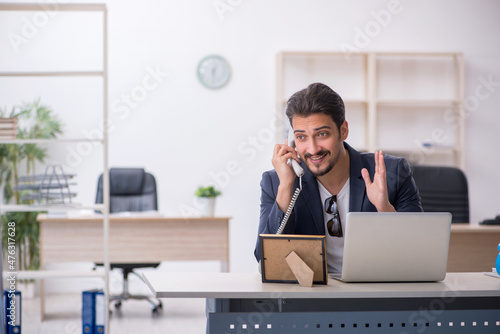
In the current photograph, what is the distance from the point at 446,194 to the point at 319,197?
1860 mm

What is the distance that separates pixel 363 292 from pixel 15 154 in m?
4.43

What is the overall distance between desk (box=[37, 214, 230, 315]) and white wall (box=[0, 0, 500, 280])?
127 cm

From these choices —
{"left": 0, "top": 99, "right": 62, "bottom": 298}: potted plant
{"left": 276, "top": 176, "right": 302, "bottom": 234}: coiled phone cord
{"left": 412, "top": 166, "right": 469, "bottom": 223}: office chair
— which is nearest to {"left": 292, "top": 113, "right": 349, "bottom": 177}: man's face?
{"left": 276, "top": 176, "right": 302, "bottom": 234}: coiled phone cord

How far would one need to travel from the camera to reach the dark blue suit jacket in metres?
2.21

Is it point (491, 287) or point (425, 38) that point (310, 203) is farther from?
point (425, 38)

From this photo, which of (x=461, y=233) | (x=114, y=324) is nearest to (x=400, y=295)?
(x=461, y=233)

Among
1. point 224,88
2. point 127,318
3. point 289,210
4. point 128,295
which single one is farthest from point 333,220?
point 224,88

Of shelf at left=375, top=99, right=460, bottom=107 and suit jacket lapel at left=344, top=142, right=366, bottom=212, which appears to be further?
shelf at left=375, top=99, right=460, bottom=107

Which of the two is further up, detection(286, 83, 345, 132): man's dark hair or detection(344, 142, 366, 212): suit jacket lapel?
detection(286, 83, 345, 132): man's dark hair

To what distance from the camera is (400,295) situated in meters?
1.62

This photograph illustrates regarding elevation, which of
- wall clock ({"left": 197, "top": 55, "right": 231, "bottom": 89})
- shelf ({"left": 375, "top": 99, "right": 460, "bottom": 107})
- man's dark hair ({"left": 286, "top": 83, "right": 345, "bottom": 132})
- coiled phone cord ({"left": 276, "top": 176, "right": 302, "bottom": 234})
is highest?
wall clock ({"left": 197, "top": 55, "right": 231, "bottom": 89})

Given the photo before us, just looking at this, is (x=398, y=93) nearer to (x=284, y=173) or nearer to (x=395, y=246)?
(x=284, y=173)

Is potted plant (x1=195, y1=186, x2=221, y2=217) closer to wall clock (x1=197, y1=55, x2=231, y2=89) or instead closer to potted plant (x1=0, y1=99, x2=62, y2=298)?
wall clock (x1=197, y1=55, x2=231, y2=89)

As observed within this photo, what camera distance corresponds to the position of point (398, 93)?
5.82 meters
